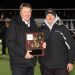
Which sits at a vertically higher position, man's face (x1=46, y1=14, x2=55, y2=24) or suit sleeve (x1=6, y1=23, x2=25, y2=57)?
man's face (x1=46, y1=14, x2=55, y2=24)

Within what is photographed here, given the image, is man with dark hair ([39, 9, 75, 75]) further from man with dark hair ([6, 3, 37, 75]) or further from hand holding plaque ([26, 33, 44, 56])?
man with dark hair ([6, 3, 37, 75])

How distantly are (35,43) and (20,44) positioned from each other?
0.25 metres

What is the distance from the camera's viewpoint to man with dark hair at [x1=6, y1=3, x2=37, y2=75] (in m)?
6.47

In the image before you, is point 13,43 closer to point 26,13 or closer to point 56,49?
point 26,13

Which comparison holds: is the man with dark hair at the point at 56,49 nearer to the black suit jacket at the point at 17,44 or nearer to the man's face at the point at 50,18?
the man's face at the point at 50,18

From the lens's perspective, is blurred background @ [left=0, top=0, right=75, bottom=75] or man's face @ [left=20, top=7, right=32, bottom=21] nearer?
man's face @ [left=20, top=7, right=32, bottom=21]

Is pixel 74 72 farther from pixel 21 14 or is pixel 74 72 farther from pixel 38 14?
pixel 38 14

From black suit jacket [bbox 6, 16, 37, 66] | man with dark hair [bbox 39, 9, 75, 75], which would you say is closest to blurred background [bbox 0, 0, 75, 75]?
man with dark hair [bbox 39, 9, 75, 75]

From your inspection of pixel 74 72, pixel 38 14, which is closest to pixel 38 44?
pixel 74 72

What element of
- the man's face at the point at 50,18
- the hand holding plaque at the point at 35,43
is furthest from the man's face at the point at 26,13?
the man's face at the point at 50,18

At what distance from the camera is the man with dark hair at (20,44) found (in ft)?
21.2

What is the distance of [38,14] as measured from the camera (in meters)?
24.8

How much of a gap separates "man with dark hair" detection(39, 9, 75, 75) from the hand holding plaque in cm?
31

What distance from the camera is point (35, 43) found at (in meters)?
6.62
